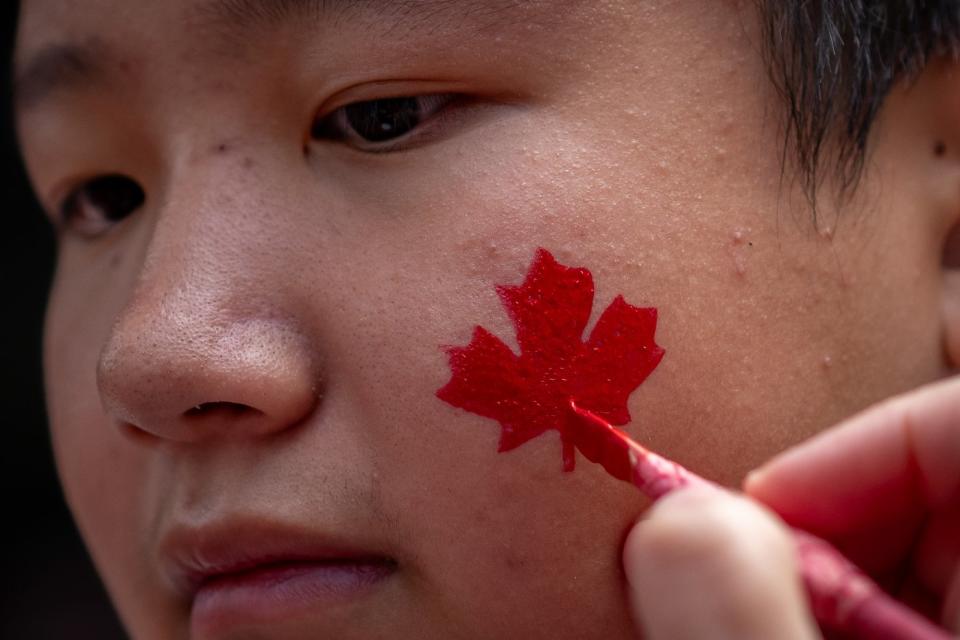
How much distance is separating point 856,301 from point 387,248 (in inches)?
18.6

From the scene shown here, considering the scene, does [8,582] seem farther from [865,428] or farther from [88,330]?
[865,428]

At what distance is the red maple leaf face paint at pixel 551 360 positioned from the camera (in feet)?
3.14

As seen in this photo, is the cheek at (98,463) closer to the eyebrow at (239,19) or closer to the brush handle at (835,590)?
the eyebrow at (239,19)

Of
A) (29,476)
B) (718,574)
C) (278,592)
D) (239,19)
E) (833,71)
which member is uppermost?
(239,19)

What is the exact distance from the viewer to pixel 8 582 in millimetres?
2365

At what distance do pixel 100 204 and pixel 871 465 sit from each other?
3.33 feet

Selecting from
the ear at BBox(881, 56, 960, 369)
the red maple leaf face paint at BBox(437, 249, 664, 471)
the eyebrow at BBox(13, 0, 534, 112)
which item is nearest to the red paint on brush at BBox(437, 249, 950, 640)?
the red maple leaf face paint at BBox(437, 249, 664, 471)

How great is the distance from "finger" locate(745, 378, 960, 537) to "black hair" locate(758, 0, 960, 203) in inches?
12.1

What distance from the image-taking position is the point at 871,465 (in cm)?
84

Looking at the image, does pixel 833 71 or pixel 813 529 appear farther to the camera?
pixel 833 71

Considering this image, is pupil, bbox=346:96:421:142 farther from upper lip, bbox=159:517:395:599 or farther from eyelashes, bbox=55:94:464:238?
upper lip, bbox=159:517:395:599

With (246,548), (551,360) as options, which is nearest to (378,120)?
(551,360)

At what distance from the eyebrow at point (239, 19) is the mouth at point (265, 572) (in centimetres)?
50

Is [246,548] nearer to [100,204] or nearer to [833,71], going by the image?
[100,204]
